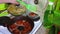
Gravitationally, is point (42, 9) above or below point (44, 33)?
above

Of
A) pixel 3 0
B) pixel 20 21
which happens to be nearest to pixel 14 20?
pixel 20 21

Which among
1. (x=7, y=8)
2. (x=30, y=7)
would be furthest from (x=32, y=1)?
(x=7, y=8)

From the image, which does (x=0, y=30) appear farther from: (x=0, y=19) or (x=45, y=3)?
(x=45, y=3)

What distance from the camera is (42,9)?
0.75m

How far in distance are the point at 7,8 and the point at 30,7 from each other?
118mm

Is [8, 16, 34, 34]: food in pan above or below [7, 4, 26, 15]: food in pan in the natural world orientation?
below

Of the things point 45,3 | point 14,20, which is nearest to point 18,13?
point 14,20

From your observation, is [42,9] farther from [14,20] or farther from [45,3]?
[14,20]

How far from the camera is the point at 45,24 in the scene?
0.70m

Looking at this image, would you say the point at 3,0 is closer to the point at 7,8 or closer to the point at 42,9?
the point at 7,8

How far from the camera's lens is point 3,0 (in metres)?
0.74

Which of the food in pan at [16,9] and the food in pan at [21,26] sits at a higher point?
the food in pan at [16,9]

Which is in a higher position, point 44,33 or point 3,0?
point 3,0

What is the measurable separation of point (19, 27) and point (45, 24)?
13cm
